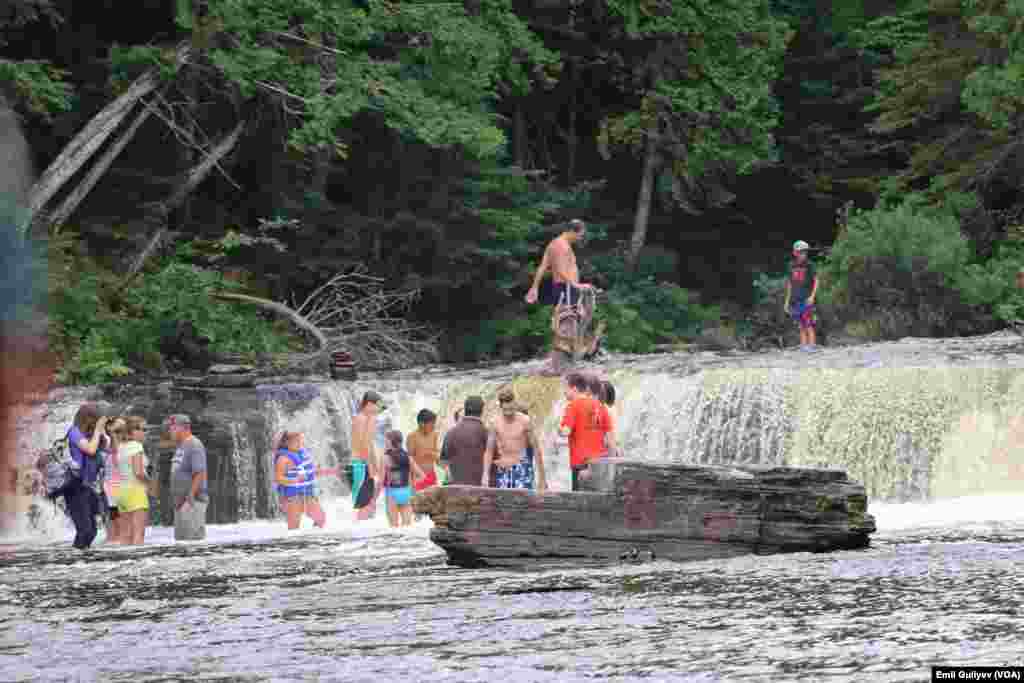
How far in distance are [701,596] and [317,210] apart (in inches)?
1002

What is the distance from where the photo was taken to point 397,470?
61.4ft

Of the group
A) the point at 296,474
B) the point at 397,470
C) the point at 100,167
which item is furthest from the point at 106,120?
the point at 397,470

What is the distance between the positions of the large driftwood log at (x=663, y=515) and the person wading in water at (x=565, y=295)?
7.75m

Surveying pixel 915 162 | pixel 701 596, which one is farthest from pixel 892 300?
pixel 701 596

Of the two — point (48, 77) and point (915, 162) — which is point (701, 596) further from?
point (915, 162)

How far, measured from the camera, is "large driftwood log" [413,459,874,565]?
1318cm

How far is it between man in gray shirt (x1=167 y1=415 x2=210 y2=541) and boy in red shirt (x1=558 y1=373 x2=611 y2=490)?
377 cm

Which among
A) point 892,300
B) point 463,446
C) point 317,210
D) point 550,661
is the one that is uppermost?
point 317,210

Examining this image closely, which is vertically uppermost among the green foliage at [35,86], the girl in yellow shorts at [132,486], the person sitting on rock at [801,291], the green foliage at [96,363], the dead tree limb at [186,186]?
the green foliage at [35,86]

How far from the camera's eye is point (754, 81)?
38.7 meters

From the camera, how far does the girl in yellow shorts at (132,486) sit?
1778cm

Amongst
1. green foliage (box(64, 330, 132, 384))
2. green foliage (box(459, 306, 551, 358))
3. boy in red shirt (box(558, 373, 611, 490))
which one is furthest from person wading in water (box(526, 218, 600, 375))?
green foliage (box(459, 306, 551, 358))

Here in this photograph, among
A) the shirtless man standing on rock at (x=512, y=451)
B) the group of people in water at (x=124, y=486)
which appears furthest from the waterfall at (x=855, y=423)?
the shirtless man standing on rock at (x=512, y=451)

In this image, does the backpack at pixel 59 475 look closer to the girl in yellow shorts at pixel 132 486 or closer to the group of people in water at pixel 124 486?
the group of people in water at pixel 124 486
